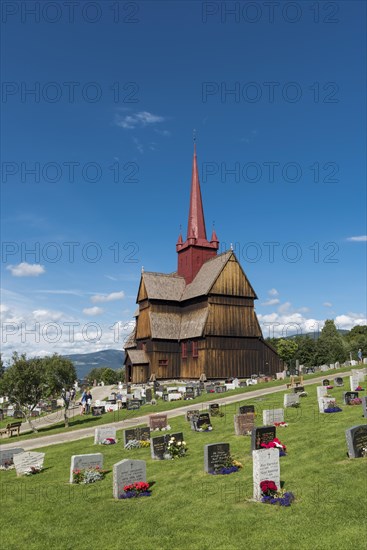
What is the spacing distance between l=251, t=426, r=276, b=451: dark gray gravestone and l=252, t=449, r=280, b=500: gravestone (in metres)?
3.79

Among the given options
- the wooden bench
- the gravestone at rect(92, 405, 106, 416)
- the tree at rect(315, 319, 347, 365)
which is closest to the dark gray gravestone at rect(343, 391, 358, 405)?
the gravestone at rect(92, 405, 106, 416)

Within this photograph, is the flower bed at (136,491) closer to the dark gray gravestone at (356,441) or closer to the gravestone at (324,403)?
the dark gray gravestone at (356,441)

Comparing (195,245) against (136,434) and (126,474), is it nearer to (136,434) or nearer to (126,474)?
(136,434)

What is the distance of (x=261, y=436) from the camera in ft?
58.7

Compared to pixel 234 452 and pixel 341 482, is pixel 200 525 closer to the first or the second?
pixel 341 482

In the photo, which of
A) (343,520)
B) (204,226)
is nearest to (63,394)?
(343,520)

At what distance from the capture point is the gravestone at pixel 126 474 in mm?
15164

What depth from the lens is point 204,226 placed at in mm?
69750

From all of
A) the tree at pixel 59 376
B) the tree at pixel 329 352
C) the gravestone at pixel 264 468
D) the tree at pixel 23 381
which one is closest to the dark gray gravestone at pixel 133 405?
the tree at pixel 59 376

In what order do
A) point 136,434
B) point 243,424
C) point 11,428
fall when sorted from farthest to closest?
1. point 11,428
2. point 136,434
3. point 243,424

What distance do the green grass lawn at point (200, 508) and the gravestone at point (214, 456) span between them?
0.38 m

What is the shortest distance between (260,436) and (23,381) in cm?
2071

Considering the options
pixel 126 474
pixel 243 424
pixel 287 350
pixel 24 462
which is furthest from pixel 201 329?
pixel 287 350

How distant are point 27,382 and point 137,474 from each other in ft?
64.6
